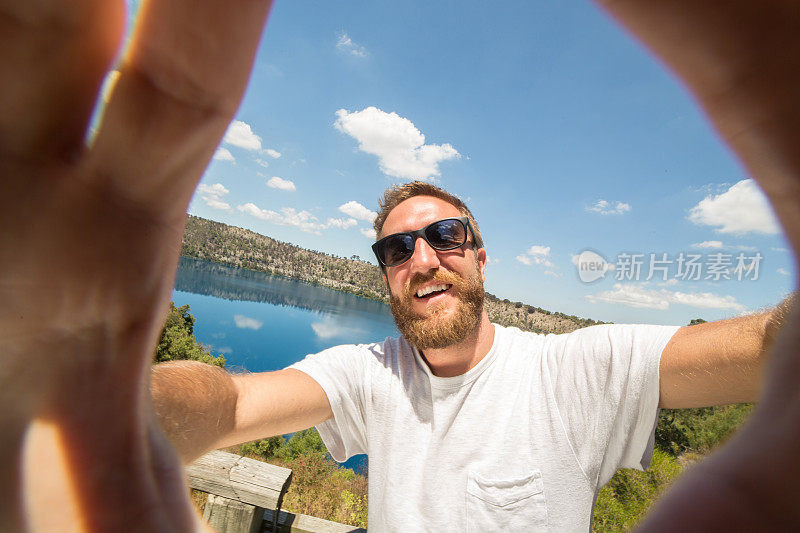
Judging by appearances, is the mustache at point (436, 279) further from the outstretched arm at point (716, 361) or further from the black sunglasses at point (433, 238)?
the outstretched arm at point (716, 361)

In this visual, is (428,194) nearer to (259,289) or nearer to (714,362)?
(714,362)

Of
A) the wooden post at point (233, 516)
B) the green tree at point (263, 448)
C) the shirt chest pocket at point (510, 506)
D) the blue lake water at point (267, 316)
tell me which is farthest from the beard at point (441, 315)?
the blue lake water at point (267, 316)

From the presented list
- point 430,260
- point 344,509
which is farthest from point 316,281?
point 430,260

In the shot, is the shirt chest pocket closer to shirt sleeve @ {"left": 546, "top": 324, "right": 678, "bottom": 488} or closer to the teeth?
shirt sleeve @ {"left": 546, "top": 324, "right": 678, "bottom": 488}

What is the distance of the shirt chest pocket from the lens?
139 centimetres

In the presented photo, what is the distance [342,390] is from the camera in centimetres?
176

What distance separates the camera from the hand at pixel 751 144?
0.22 meters

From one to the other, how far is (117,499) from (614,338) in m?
1.68

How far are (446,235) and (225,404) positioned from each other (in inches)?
64.4

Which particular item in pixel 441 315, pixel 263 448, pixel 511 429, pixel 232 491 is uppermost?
pixel 441 315

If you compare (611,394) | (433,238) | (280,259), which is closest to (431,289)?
(433,238)

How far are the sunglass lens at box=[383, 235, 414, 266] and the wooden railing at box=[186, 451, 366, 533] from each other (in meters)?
1.50

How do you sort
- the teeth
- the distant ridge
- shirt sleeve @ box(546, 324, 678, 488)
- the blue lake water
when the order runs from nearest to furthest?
shirt sleeve @ box(546, 324, 678, 488)
the teeth
the blue lake water
the distant ridge

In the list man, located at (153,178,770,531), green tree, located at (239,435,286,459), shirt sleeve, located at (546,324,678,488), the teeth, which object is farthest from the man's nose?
green tree, located at (239,435,286,459)
